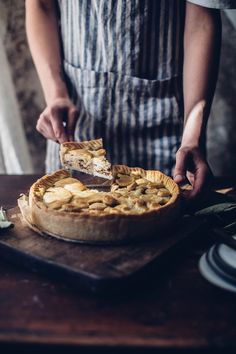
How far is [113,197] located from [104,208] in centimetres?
8

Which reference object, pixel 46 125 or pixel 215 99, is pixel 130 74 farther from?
pixel 215 99

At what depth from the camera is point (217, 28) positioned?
230 centimetres

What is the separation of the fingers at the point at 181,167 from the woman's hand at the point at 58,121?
1.61 feet

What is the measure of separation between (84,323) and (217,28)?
1.62m

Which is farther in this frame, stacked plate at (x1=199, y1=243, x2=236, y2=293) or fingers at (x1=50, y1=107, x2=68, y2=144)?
fingers at (x1=50, y1=107, x2=68, y2=144)

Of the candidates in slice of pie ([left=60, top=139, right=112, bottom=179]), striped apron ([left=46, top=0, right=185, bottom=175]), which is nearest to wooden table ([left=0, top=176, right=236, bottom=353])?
slice of pie ([left=60, top=139, right=112, bottom=179])

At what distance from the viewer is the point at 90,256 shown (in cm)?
140

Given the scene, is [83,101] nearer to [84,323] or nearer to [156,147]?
[156,147]

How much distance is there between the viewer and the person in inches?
89.9

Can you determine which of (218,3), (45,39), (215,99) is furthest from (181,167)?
(215,99)

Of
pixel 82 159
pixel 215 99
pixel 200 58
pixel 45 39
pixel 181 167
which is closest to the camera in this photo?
pixel 181 167

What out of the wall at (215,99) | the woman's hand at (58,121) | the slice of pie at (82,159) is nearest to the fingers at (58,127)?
the woman's hand at (58,121)

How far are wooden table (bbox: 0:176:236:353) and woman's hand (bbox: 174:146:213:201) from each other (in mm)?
443

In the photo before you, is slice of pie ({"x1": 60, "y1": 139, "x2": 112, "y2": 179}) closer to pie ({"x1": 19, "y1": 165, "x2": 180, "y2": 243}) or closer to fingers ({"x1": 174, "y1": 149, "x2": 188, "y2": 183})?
pie ({"x1": 19, "y1": 165, "x2": 180, "y2": 243})
